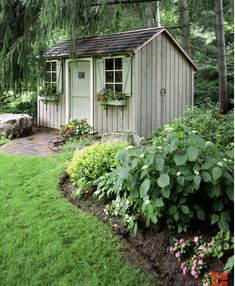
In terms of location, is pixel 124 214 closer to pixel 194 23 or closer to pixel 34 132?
pixel 34 132

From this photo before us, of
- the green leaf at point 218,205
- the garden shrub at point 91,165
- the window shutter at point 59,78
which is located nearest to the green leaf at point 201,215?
the green leaf at point 218,205

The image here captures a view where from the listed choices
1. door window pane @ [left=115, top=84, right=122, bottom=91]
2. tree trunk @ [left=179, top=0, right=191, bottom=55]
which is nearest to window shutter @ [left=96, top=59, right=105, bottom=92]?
door window pane @ [left=115, top=84, right=122, bottom=91]

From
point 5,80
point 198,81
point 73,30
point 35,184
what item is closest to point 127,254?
point 35,184

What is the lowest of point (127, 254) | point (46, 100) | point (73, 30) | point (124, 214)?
point (127, 254)

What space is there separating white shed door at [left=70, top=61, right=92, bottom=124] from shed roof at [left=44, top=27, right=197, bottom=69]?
39 centimetres

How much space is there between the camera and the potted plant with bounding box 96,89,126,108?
8461 millimetres

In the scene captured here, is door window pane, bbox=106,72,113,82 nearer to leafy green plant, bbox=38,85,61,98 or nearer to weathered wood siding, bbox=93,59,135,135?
weathered wood siding, bbox=93,59,135,135

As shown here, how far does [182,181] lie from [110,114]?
594 centimetres

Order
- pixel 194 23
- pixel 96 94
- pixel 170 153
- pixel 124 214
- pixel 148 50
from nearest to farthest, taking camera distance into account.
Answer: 1. pixel 170 153
2. pixel 124 214
3. pixel 148 50
4. pixel 96 94
5. pixel 194 23

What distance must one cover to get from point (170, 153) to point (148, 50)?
557cm

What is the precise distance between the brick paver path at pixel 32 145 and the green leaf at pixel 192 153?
4.47 meters

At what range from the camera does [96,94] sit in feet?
30.2

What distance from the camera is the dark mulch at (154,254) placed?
3020 mm

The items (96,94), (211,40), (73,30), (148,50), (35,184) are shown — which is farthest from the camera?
(211,40)
